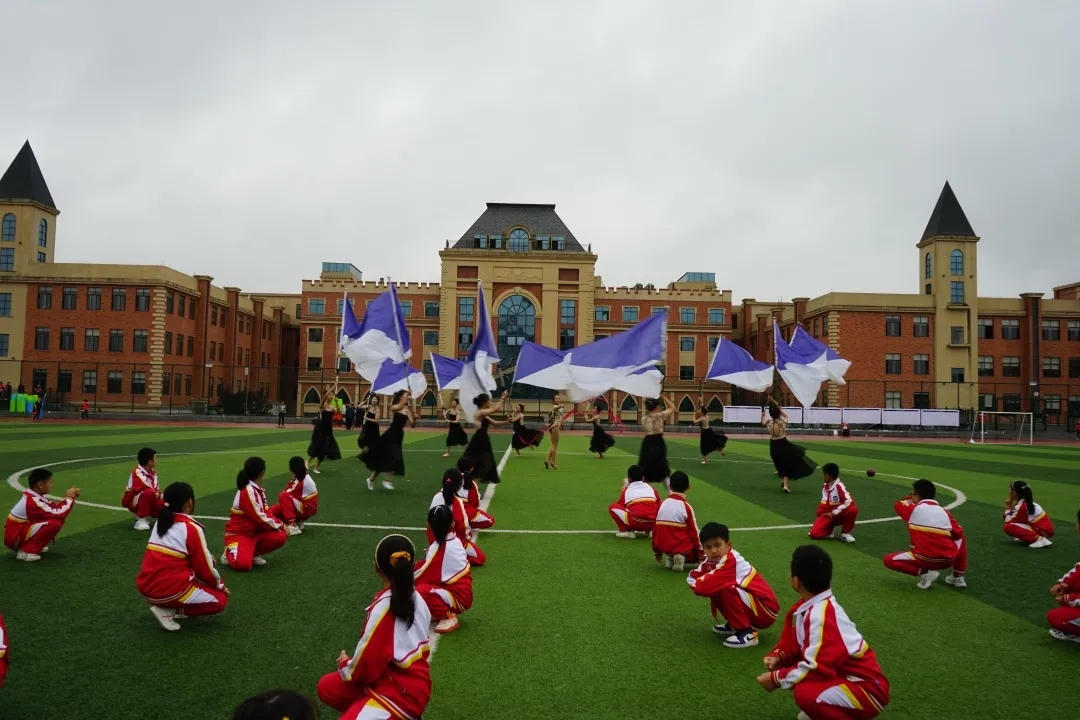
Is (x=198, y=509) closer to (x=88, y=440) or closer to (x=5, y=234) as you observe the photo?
(x=88, y=440)

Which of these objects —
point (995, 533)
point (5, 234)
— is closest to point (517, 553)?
point (995, 533)

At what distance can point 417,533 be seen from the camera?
10.3m

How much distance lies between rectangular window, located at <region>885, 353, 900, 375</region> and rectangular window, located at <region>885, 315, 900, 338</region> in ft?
6.20

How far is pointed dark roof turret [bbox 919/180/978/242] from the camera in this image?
65.1 metres

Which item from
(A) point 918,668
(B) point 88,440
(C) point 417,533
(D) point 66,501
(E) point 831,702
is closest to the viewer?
(E) point 831,702

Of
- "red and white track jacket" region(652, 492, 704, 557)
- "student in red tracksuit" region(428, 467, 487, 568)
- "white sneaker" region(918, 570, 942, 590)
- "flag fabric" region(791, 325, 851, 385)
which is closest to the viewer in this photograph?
"student in red tracksuit" region(428, 467, 487, 568)

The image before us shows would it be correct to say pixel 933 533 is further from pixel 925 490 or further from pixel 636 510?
pixel 636 510

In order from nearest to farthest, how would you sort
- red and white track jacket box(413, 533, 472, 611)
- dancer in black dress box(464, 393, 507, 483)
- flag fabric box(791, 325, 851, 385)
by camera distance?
red and white track jacket box(413, 533, 472, 611) → dancer in black dress box(464, 393, 507, 483) → flag fabric box(791, 325, 851, 385)

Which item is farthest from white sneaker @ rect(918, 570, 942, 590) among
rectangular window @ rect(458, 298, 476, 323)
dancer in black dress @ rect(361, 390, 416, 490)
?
rectangular window @ rect(458, 298, 476, 323)

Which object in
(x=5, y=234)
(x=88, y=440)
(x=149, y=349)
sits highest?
(x=5, y=234)

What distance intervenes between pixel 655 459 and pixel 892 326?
5856cm

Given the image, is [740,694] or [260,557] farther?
[260,557]

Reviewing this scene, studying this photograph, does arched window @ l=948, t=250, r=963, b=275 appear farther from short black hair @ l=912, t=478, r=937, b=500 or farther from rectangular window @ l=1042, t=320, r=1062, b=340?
short black hair @ l=912, t=478, r=937, b=500

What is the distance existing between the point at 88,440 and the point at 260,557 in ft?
72.8
